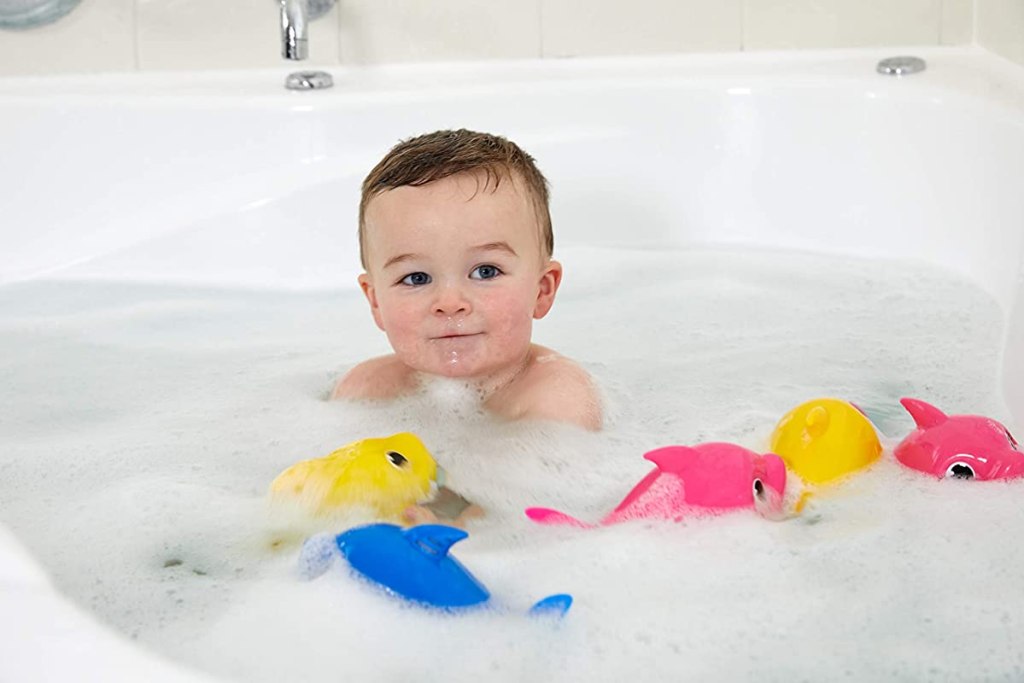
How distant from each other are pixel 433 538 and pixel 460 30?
1440mm

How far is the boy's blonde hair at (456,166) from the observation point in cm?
133

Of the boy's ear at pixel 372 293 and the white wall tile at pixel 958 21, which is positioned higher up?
the white wall tile at pixel 958 21

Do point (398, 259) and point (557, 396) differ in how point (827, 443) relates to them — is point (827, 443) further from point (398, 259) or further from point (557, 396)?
point (398, 259)

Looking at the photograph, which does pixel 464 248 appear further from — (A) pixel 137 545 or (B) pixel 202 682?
(B) pixel 202 682

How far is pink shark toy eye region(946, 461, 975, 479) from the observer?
109 cm

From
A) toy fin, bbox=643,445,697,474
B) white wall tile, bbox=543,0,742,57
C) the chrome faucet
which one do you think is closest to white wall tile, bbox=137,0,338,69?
the chrome faucet

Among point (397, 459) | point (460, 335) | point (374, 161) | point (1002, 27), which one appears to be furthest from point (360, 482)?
point (1002, 27)

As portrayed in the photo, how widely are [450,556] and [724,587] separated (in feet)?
0.63

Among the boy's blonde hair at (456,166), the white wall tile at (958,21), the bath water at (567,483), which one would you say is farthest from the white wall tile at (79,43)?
the white wall tile at (958,21)

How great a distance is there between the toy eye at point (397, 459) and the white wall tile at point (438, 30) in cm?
121

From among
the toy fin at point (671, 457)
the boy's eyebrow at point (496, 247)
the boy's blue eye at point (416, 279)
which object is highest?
the boy's eyebrow at point (496, 247)

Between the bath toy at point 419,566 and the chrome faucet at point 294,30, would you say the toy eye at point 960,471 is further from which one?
the chrome faucet at point 294,30

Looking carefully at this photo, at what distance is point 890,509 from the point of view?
3.48ft

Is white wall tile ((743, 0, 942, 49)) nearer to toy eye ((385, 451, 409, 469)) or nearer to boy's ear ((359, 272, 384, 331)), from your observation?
boy's ear ((359, 272, 384, 331))
